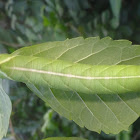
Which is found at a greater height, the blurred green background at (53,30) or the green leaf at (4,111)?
the green leaf at (4,111)

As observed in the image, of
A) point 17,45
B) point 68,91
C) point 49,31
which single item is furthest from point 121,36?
point 68,91

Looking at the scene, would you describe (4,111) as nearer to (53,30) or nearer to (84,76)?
(84,76)

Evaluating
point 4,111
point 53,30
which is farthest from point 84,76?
point 53,30

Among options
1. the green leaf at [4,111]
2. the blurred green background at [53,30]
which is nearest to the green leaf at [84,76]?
the green leaf at [4,111]

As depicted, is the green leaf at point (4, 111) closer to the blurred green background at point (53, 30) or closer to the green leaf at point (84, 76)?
the green leaf at point (84, 76)

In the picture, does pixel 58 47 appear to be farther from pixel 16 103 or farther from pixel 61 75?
pixel 16 103
